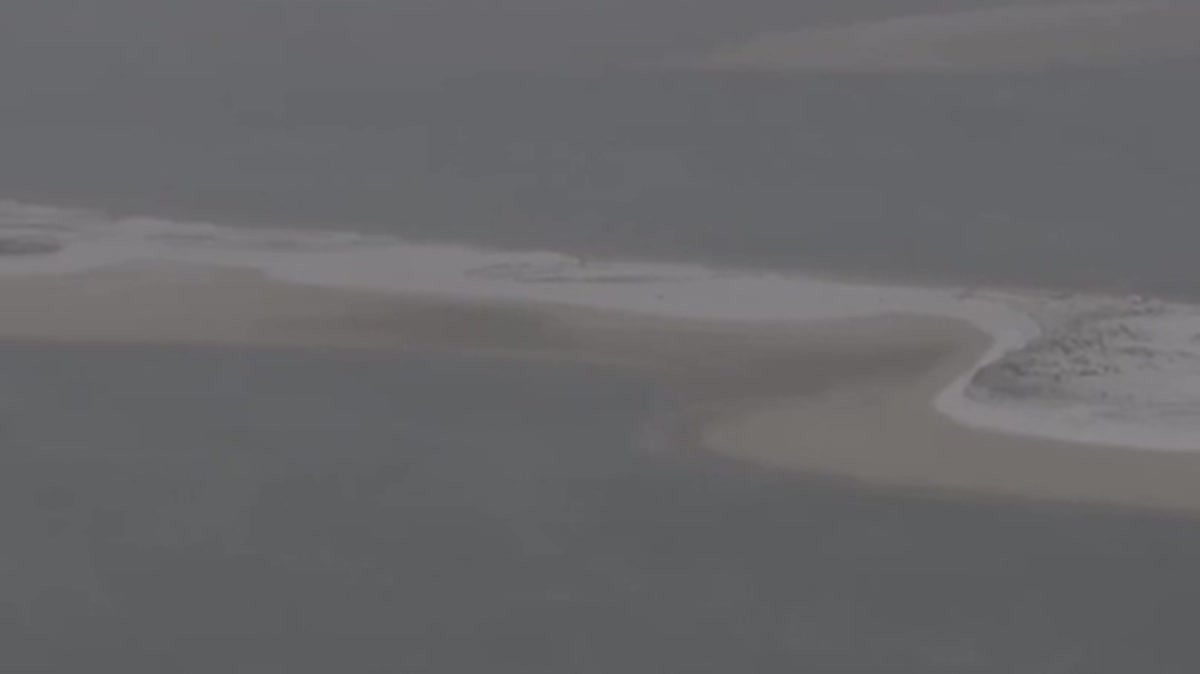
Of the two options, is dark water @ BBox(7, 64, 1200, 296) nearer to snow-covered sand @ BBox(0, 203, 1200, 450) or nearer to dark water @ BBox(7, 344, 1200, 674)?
snow-covered sand @ BBox(0, 203, 1200, 450)

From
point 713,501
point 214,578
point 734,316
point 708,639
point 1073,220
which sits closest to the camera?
point 708,639

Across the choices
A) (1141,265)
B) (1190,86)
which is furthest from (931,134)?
(1141,265)

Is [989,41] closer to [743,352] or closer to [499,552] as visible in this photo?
[743,352]

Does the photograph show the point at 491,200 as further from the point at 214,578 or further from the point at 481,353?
the point at 214,578

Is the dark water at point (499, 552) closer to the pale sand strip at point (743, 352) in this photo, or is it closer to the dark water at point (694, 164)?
the pale sand strip at point (743, 352)

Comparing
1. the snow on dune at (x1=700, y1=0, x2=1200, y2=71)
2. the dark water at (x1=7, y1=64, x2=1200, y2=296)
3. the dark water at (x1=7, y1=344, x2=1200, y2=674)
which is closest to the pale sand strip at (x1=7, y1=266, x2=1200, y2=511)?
the dark water at (x1=7, y1=344, x2=1200, y2=674)
